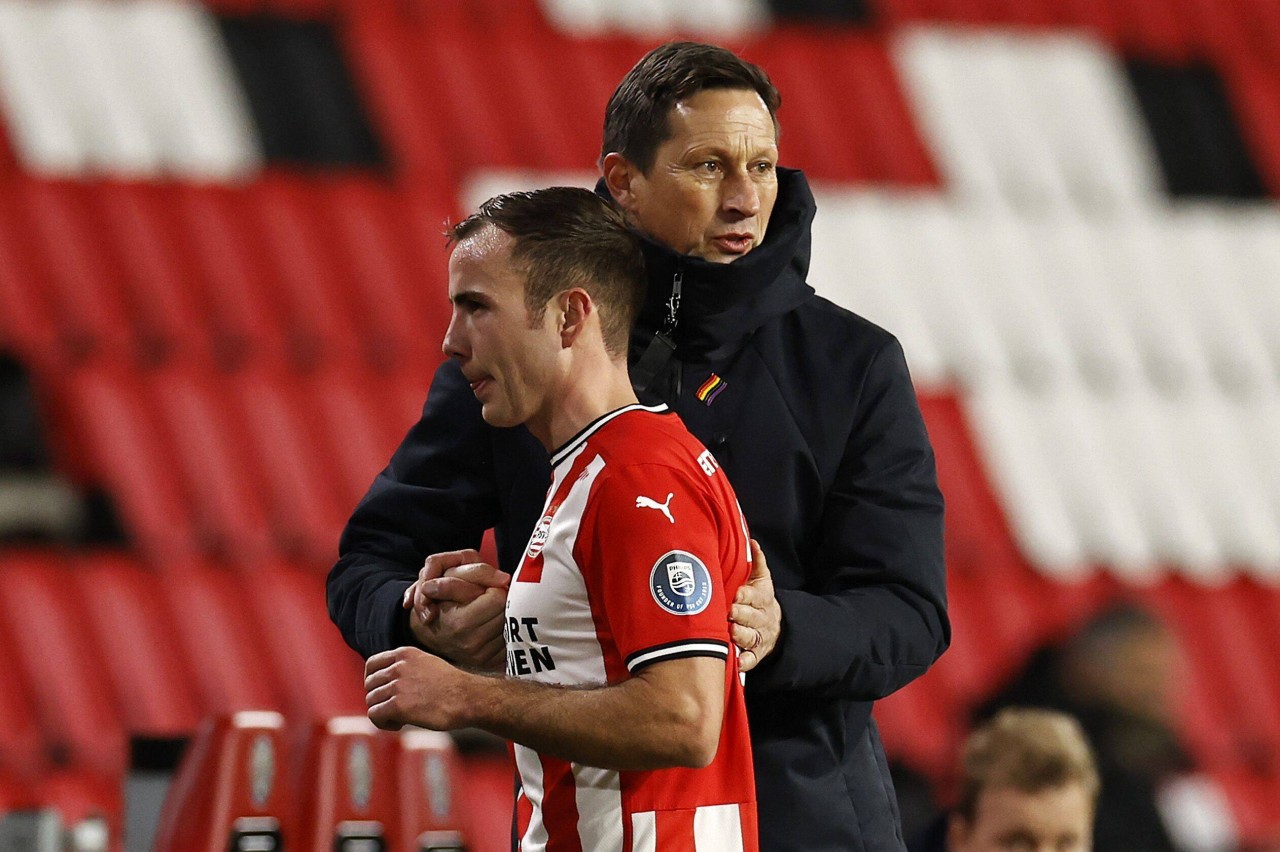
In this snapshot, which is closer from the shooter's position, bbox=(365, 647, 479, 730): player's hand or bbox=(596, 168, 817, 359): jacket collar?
bbox=(365, 647, 479, 730): player's hand

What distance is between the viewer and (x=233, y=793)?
2.86 meters

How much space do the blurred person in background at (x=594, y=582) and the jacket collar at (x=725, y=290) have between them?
0.13 meters

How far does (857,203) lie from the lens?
9602 millimetres

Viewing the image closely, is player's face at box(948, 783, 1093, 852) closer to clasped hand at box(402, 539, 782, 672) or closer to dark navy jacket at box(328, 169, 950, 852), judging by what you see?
dark navy jacket at box(328, 169, 950, 852)

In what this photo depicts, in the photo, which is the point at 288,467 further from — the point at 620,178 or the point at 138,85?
the point at 620,178

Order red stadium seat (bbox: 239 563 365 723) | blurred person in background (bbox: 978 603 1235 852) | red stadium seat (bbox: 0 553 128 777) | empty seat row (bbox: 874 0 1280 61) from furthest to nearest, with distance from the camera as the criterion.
Answer: empty seat row (bbox: 874 0 1280 61) → red stadium seat (bbox: 239 563 365 723) → red stadium seat (bbox: 0 553 128 777) → blurred person in background (bbox: 978 603 1235 852)

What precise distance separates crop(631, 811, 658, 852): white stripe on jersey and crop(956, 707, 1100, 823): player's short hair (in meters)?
1.78

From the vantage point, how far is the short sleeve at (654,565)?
200 cm

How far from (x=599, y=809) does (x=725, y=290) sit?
63 cm

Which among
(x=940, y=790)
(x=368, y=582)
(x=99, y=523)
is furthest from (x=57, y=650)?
(x=368, y=582)

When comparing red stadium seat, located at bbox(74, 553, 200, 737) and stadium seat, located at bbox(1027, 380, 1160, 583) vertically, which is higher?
stadium seat, located at bbox(1027, 380, 1160, 583)

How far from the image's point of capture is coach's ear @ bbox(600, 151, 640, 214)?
8.12 feet

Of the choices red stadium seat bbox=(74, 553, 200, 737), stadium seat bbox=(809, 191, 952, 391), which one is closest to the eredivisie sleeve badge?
red stadium seat bbox=(74, 553, 200, 737)

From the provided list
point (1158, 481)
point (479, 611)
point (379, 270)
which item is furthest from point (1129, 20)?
point (479, 611)
